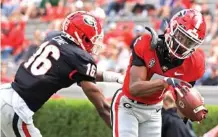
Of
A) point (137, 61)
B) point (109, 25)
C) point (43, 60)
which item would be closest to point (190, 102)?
point (137, 61)

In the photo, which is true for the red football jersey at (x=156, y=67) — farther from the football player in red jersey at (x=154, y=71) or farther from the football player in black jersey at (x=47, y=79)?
the football player in black jersey at (x=47, y=79)

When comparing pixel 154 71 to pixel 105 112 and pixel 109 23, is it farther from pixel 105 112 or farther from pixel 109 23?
pixel 109 23

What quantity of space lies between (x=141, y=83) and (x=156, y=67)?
27 centimetres

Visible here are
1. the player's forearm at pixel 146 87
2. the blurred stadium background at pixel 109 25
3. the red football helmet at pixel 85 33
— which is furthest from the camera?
the blurred stadium background at pixel 109 25

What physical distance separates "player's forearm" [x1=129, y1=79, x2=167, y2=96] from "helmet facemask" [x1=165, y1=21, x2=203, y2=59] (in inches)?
12.1

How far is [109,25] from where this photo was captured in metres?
15.0

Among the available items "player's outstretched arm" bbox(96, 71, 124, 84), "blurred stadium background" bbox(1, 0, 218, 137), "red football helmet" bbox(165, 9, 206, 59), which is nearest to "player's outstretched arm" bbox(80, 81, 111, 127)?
"player's outstretched arm" bbox(96, 71, 124, 84)

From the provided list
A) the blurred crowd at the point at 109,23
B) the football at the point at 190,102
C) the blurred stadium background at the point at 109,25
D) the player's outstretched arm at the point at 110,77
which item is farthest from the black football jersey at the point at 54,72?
the blurred crowd at the point at 109,23

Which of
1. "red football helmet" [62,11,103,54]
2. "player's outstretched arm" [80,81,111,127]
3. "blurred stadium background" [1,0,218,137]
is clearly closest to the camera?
"player's outstretched arm" [80,81,111,127]

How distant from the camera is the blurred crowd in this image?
12.7 m

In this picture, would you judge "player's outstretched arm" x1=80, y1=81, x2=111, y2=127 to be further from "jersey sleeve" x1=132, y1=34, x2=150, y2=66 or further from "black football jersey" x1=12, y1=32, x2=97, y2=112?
"jersey sleeve" x1=132, y1=34, x2=150, y2=66

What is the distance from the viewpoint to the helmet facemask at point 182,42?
6.04 meters

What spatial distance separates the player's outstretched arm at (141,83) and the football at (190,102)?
235mm

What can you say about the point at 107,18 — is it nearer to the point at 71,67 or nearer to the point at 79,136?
the point at 79,136
